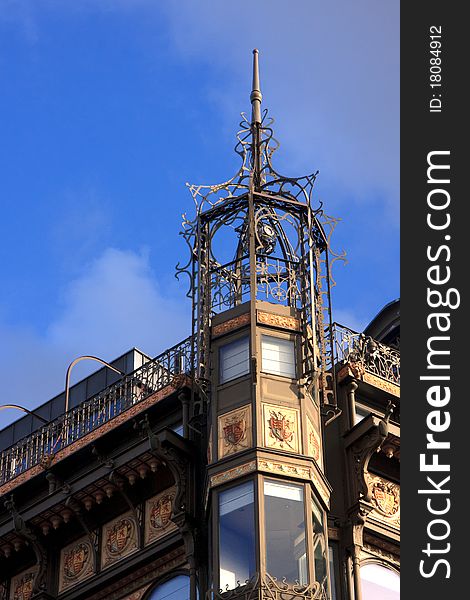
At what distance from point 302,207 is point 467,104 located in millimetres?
9214

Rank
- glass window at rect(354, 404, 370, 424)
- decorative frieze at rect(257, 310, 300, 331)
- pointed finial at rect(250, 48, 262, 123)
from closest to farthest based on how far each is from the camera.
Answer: decorative frieze at rect(257, 310, 300, 331) < glass window at rect(354, 404, 370, 424) < pointed finial at rect(250, 48, 262, 123)

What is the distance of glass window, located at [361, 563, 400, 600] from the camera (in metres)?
35.1

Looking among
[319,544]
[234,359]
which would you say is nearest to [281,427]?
[234,359]

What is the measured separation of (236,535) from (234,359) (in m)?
4.44

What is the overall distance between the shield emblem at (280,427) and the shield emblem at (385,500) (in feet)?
9.51

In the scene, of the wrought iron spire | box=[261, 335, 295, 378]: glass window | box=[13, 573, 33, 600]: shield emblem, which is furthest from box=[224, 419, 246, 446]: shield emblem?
box=[13, 573, 33, 600]: shield emblem

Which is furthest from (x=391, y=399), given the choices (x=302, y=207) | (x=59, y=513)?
(x=59, y=513)

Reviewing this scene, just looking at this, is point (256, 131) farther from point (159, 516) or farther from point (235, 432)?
point (159, 516)

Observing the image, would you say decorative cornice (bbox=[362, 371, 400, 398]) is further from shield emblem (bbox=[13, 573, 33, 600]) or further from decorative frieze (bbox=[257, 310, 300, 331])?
shield emblem (bbox=[13, 573, 33, 600])

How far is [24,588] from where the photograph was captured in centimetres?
3903

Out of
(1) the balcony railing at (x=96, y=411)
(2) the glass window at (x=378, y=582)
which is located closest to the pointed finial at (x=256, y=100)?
(1) the balcony railing at (x=96, y=411)

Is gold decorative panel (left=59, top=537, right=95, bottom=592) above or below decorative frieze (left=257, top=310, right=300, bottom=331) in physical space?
below

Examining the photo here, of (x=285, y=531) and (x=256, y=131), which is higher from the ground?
(x=256, y=131)

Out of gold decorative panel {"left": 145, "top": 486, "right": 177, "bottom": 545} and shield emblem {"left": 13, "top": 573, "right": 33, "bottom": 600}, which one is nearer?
gold decorative panel {"left": 145, "top": 486, "right": 177, "bottom": 545}
